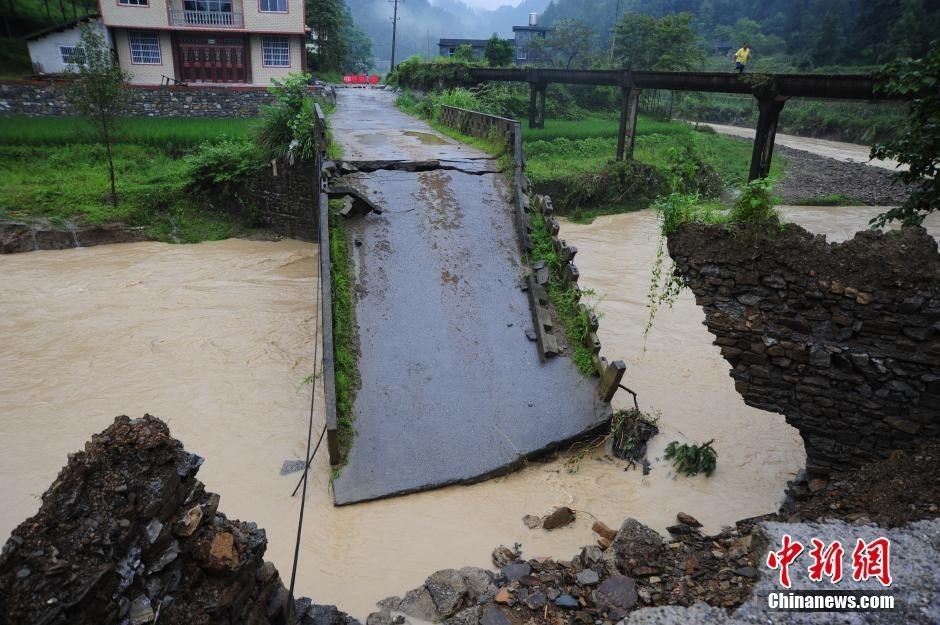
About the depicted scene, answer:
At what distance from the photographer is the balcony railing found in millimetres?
25859

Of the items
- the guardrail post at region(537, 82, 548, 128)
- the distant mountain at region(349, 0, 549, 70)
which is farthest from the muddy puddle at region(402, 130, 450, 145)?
the distant mountain at region(349, 0, 549, 70)

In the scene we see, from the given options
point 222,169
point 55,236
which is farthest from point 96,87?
point 55,236

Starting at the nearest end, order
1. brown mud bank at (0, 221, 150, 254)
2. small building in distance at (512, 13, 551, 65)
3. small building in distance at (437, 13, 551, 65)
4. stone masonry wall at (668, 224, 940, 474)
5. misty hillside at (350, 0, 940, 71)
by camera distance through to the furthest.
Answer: stone masonry wall at (668, 224, 940, 474), brown mud bank at (0, 221, 150, 254), misty hillside at (350, 0, 940, 71), small building in distance at (437, 13, 551, 65), small building in distance at (512, 13, 551, 65)

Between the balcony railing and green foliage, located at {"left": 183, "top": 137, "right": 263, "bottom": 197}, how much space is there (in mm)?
13726

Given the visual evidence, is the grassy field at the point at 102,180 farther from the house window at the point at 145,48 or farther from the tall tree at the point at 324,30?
the tall tree at the point at 324,30

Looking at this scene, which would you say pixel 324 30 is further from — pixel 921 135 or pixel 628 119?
pixel 921 135

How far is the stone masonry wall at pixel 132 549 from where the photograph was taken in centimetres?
262

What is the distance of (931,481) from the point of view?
4.61 m

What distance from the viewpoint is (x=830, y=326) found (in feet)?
18.2

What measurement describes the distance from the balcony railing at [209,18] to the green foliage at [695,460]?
88.7 feet

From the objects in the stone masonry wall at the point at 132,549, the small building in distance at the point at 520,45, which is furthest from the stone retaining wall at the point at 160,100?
the small building in distance at the point at 520,45

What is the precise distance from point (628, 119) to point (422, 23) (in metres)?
144

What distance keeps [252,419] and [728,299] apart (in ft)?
19.3

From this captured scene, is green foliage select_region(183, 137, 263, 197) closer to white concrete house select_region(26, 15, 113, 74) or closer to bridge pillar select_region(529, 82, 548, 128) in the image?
bridge pillar select_region(529, 82, 548, 128)
